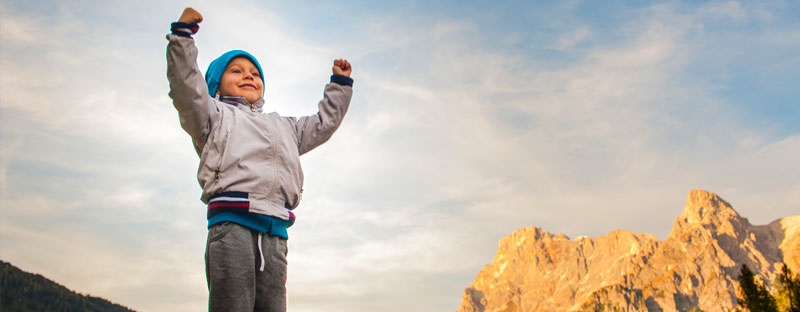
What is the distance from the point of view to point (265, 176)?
169 inches

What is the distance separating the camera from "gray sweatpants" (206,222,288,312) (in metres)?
3.92

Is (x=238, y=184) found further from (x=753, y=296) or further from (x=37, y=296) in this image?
(x=37, y=296)

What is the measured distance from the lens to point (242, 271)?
3.96m

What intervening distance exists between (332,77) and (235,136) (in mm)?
1370

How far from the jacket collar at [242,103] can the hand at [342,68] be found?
2.86ft

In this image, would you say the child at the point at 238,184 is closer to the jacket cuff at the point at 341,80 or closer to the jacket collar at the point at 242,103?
the jacket collar at the point at 242,103

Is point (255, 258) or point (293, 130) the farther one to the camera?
point (293, 130)

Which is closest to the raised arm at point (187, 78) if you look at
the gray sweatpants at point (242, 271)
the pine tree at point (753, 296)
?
the gray sweatpants at point (242, 271)

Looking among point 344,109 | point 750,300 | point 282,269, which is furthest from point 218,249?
point 750,300

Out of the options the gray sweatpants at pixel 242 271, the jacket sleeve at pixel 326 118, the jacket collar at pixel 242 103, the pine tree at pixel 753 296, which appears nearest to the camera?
the gray sweatpants at pixel 242 271

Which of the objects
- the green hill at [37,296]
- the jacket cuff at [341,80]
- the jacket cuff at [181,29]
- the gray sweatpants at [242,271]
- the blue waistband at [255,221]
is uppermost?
the green hill at [37,296]

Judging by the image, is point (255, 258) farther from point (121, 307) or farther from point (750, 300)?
point (121, 307)

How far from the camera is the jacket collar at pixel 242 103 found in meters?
4.81

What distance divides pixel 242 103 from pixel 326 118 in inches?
31.4
